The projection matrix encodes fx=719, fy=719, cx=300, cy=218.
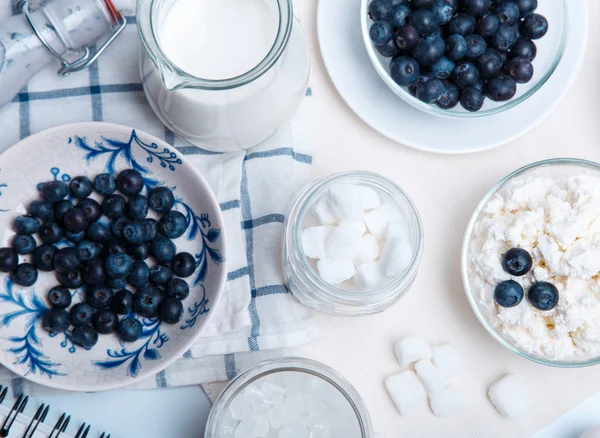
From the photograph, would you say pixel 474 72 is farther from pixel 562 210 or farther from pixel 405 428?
pixel 405 428

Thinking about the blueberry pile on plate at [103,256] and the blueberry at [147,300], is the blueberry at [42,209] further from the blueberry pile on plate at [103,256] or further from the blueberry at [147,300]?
the blueberry at [147,300]

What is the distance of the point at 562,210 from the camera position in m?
1.04

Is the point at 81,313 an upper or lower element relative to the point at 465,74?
lower

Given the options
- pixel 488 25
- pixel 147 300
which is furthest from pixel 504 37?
pixel 147 300

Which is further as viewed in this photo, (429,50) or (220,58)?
(429,50)

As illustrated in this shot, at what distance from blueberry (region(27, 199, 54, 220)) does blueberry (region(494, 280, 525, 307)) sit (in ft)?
2.14

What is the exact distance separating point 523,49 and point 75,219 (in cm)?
70

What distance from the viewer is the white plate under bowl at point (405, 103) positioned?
3.66ft

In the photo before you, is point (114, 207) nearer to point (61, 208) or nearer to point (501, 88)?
point (61, 208)

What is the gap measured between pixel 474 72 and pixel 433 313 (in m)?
0.37

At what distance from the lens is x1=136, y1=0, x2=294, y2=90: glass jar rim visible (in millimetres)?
863

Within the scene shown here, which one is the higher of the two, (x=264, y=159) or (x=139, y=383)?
(x=264, y=159)

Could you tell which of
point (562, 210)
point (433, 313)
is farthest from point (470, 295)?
point (562, 210)

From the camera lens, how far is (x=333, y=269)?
1021 mm
